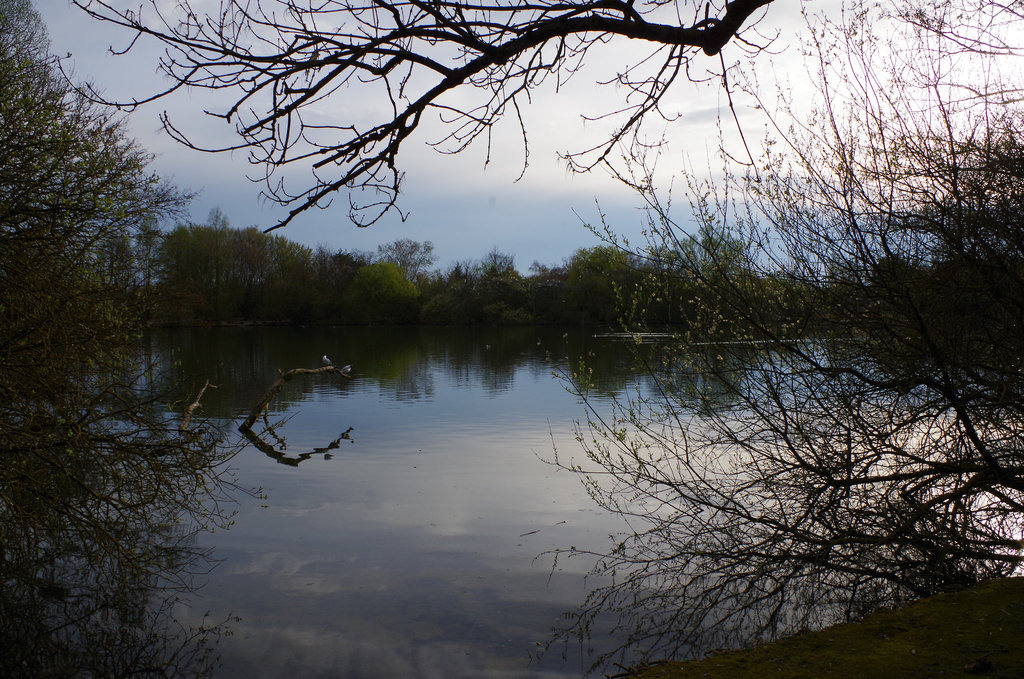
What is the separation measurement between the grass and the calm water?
1.76 metres

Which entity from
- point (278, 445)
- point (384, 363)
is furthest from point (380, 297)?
point (278, 445)

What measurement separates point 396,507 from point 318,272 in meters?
63.7

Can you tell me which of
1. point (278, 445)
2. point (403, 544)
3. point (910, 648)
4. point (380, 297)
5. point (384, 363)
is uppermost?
point (380, 297)

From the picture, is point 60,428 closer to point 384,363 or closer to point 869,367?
point 869,367

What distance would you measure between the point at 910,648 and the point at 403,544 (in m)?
5.51

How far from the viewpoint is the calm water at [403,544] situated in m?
5.52

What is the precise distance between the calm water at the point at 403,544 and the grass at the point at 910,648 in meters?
1.76

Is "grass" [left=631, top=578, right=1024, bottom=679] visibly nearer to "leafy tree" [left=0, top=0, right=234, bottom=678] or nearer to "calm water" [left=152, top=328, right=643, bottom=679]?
"calm water" [left=152, top=328, right=643, bottom=679]

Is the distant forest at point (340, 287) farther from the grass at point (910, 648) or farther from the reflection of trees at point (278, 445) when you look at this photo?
the grass at point (910, 648)

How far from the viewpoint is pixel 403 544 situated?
8.01 metres

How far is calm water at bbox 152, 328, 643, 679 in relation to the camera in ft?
18.1

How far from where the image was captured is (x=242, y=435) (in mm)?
14016

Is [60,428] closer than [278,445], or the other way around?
[60,428]

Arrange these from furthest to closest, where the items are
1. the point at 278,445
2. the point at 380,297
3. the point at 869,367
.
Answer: the point at 380,297, the point at 278,445, the point at 869,367
